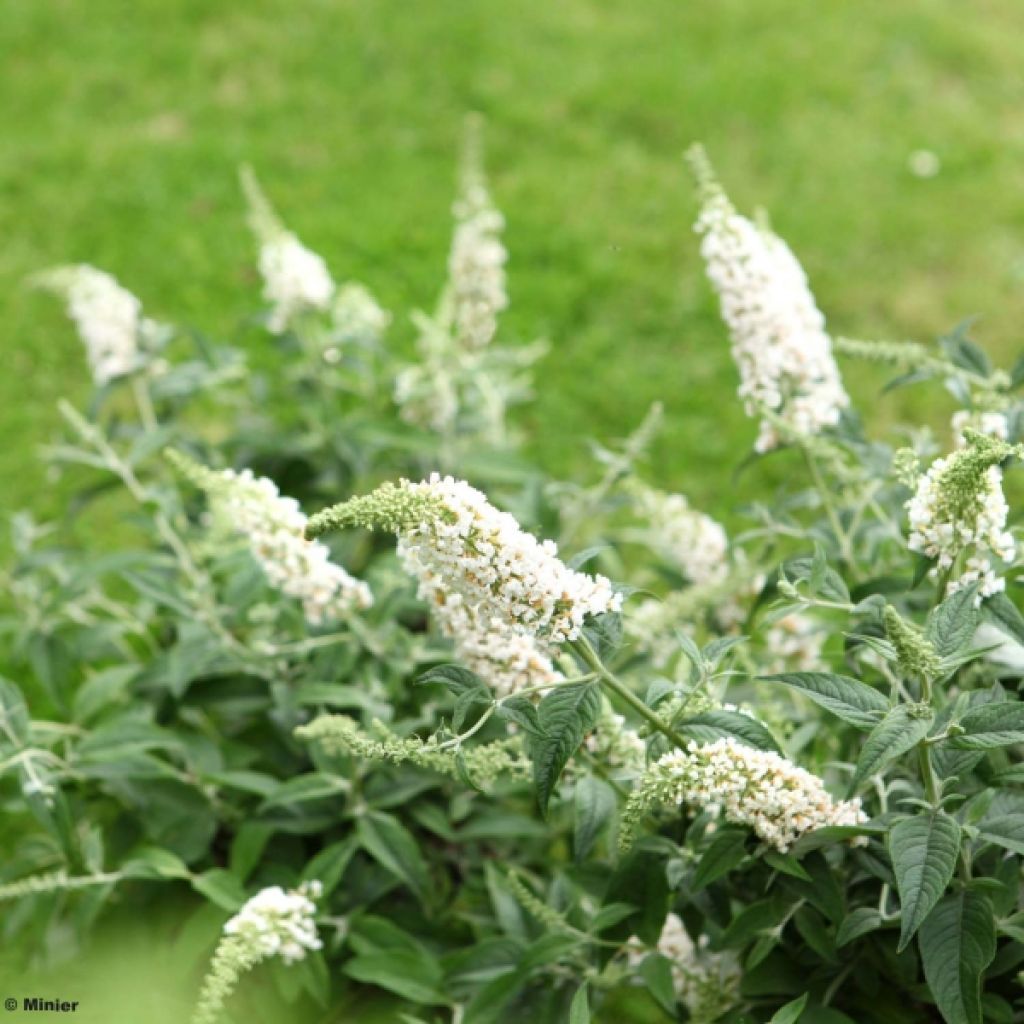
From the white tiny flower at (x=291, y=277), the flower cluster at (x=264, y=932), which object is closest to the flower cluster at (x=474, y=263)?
the white tiny flower at (x=291, y=277)

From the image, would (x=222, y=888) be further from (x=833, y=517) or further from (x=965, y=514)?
(x=965, y=514)

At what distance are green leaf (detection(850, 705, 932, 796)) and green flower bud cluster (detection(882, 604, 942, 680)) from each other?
71 mm

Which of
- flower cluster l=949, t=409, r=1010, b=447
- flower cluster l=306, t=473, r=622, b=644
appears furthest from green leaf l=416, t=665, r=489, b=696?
flower cluster l=949, t=409, r=1010, b=447

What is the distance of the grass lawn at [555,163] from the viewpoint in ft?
16.1

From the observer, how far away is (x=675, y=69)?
6.00m

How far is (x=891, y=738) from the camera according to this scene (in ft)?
5.70

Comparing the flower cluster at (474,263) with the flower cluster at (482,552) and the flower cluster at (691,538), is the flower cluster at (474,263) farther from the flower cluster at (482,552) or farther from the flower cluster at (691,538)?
the flower cluster at (482,552)

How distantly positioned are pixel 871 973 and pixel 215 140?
15.7ft

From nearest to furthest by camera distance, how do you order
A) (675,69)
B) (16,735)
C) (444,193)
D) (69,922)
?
(16,735)
(69,922)
(444,193)
(675,69)

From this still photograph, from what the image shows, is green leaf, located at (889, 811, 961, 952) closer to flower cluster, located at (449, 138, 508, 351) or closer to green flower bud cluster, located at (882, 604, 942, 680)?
green flower bud cluster, located at (882, 604, 942, 680)

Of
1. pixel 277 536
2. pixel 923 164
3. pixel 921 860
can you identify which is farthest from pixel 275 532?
pixel 923 164

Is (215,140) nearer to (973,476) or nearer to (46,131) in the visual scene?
(46,131)

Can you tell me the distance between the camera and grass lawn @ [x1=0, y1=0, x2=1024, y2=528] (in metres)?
4.91

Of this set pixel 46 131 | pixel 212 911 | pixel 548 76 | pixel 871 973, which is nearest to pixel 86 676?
pixel 212 911
